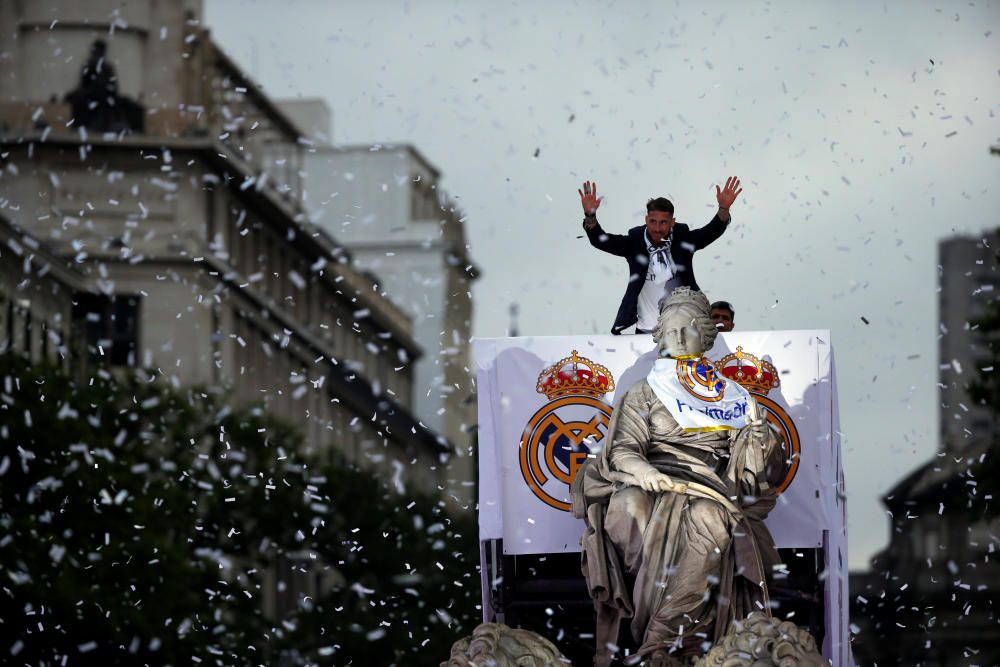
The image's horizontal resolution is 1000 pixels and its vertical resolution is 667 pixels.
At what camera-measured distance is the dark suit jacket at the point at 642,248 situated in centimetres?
2111

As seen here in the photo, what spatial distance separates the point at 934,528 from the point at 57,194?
45.6 metres

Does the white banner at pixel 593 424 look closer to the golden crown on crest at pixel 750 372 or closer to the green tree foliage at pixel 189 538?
the golden crown on crest at pixel 750 372

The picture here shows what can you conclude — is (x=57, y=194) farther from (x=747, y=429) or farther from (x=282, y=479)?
(x=747, y=429)

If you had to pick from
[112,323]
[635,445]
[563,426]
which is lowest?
[635,445]

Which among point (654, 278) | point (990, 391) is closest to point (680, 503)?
point (654, 278)

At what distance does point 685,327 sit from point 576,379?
1370 mm

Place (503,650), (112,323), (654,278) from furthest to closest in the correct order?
1. (112,323)
2. (654,278)
3. (503,650)

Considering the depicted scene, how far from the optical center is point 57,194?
82.6 m

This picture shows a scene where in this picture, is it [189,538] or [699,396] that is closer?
[699,396]

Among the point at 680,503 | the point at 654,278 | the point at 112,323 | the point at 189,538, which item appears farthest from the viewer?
the point at 112,323

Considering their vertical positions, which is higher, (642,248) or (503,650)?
(642,248)

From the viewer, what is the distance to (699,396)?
19734 mm

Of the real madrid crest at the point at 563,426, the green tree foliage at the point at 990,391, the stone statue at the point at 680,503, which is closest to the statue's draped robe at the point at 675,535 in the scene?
the stone statue at the point at 680,503

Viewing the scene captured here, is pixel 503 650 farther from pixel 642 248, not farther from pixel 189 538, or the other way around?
pixel 189 538
